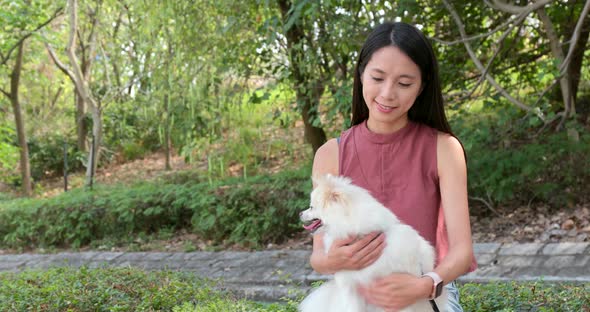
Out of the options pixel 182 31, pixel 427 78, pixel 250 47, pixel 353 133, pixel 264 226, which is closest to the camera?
pixel 427 78

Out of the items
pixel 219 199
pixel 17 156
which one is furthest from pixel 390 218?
pixel 17 156

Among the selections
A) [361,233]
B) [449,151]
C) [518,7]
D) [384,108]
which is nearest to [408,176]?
[449,151]

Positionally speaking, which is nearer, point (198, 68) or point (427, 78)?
point (427, 78)

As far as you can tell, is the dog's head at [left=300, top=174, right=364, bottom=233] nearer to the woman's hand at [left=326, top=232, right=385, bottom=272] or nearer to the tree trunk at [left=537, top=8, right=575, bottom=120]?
the woman's hand at [left=326, top=232, right=385, bottom=272]

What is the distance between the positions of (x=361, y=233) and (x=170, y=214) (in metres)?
7.89

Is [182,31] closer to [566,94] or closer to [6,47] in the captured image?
[566,94]

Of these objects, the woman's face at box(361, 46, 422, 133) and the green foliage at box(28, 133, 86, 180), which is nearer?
the woman's face at box(361, 46, 422, 133)

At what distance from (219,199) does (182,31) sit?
2.80 metres

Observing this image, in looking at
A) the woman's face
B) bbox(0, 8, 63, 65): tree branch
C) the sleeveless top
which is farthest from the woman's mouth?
A: bbox(0, 8, 63, 65): tree branch

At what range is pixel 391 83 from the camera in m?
2.36

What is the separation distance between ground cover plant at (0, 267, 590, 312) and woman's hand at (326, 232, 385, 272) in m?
1.85

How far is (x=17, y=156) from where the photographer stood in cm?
1600

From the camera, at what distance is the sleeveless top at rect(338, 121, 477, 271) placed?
98.3 inches

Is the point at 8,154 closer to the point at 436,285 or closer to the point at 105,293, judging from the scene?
the point at 105,293
